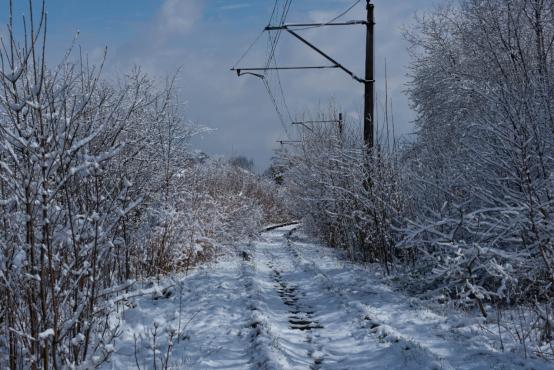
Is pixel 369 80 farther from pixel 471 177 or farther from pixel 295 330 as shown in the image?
pixel 295 330

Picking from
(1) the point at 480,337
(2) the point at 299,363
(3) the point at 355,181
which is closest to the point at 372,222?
(3) the point at 355,181

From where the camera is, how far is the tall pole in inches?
499

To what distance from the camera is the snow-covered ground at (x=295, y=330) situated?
5.30 m

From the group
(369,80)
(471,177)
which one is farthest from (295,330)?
(369,80)

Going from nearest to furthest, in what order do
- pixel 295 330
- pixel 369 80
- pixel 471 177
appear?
pixel 295 330, pixel 471 177, pixel 369 80

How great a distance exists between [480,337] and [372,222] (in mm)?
6667

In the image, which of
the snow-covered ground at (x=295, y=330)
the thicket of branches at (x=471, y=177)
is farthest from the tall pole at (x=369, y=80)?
the snow-covered ground at (x=295, y=330)

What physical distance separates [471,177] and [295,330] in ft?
13.6

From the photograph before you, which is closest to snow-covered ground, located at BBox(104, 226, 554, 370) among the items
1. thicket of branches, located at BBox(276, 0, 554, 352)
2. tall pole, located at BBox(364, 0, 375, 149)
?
thicket of branches, located at BBox(276, 0, 554, 352)

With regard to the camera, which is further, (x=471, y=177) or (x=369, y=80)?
(x=369, y=80)

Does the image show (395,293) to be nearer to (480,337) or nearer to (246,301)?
(246,301)

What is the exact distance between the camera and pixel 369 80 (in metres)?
12.7

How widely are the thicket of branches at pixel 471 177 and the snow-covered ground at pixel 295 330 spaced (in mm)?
820

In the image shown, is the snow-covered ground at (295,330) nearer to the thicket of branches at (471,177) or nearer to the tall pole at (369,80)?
the thicket of branches at (471,177)
